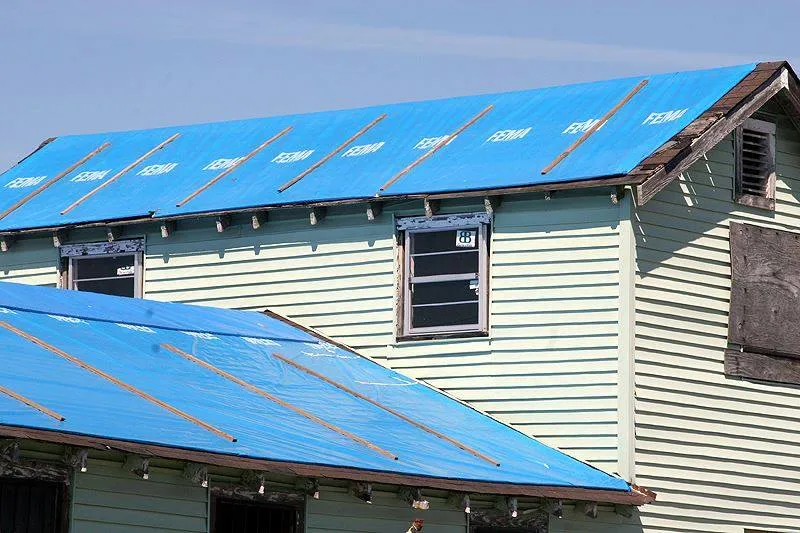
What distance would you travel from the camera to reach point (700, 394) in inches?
906

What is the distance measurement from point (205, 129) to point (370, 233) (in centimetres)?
611

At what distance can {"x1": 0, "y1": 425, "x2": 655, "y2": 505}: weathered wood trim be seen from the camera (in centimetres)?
1533

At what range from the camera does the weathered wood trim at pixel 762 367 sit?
77.2 ft

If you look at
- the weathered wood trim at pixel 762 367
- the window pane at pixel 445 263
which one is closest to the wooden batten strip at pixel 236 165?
the window pane at pixel 445 263

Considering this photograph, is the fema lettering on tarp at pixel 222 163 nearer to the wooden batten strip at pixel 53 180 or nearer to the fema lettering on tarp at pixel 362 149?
the fema lettering on tarp at pixel 362 149

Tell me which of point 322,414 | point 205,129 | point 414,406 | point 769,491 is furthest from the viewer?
point 205,129

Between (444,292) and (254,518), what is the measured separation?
6.13 metres

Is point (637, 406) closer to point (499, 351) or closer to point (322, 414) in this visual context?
point (499, 351)

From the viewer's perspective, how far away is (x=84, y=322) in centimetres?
2052

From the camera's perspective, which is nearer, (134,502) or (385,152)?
(134,502)

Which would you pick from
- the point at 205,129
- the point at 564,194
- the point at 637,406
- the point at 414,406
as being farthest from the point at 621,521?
the point at 205,129

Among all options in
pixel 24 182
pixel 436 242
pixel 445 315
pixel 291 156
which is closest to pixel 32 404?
pixel 445 315

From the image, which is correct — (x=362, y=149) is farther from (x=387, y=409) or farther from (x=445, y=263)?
(x=387, y=409)

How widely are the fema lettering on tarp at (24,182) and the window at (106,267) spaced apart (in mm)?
2731
